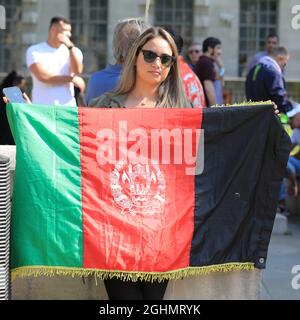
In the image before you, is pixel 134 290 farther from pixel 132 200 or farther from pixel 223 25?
pixel 223 25

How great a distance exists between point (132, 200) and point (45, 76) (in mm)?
3391

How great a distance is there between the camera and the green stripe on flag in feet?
13.6

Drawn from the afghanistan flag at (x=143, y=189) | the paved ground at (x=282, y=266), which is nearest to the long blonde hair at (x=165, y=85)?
the afghanistan flag at (x=143, y=189)

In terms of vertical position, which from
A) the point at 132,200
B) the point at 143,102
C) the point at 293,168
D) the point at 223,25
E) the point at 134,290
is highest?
the point at 223,25

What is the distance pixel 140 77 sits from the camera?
452 centimetres

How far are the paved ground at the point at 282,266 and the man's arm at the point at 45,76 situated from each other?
103 inches

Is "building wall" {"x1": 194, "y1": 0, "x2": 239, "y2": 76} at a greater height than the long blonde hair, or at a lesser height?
greater

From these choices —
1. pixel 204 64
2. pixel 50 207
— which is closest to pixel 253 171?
pixel 50 207

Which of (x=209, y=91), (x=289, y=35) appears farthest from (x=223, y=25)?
(x=209, y=91)

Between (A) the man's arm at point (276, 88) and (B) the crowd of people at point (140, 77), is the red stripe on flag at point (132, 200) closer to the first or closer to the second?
(B) the crowd of people at point (140, 77)

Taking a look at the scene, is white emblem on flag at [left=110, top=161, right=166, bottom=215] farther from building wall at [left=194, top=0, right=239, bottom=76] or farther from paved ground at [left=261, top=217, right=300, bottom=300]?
building wall at [left=194, top=0, right=239, bottom=76]

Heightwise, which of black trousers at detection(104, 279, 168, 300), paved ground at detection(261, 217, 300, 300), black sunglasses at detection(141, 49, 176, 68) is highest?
black sunglasses at detection(141, 49, 176, 68)

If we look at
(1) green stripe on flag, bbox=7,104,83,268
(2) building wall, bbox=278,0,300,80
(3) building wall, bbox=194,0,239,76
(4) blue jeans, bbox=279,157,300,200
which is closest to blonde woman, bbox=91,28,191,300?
(1) green stripe on flag, bbox=7,104,83,268
